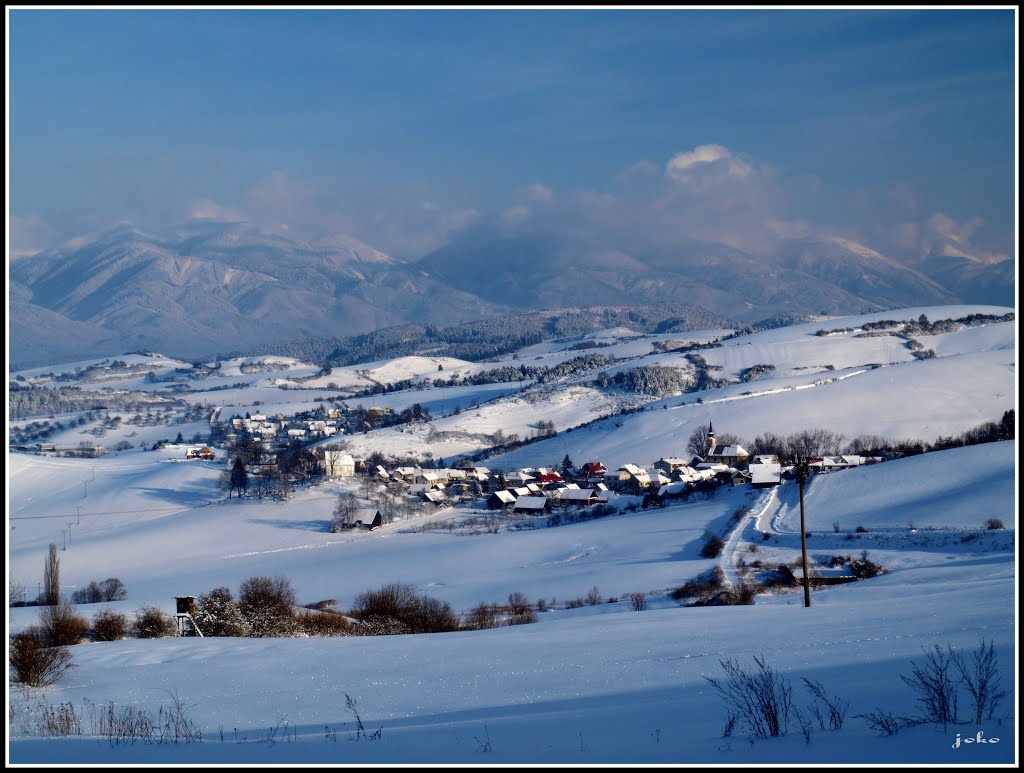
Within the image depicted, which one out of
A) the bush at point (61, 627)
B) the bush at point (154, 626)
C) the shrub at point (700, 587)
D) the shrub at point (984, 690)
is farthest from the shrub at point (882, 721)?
the shrub at point (700, 587)

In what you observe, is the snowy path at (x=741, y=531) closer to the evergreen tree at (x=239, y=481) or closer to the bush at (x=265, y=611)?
the bush at (x=265, y=611)

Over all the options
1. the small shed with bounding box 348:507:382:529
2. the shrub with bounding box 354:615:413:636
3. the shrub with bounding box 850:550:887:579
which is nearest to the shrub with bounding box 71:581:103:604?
the shrub with bounding box 354:615:413:636

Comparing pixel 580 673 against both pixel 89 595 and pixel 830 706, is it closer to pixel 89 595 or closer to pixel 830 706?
pixel 830 706

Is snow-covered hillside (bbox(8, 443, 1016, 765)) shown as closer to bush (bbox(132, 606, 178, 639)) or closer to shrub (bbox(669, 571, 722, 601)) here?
Answer: shrub (bbox(669, 571, 722, 601))

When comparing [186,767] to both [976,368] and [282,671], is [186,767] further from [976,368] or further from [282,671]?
[976,368]

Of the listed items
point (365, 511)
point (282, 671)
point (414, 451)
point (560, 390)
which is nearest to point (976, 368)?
point (560, 390)

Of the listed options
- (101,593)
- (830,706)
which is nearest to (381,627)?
(830,706)

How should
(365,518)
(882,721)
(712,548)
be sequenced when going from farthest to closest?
1. (365,518)
2. (712,548)
3. (882,721)
